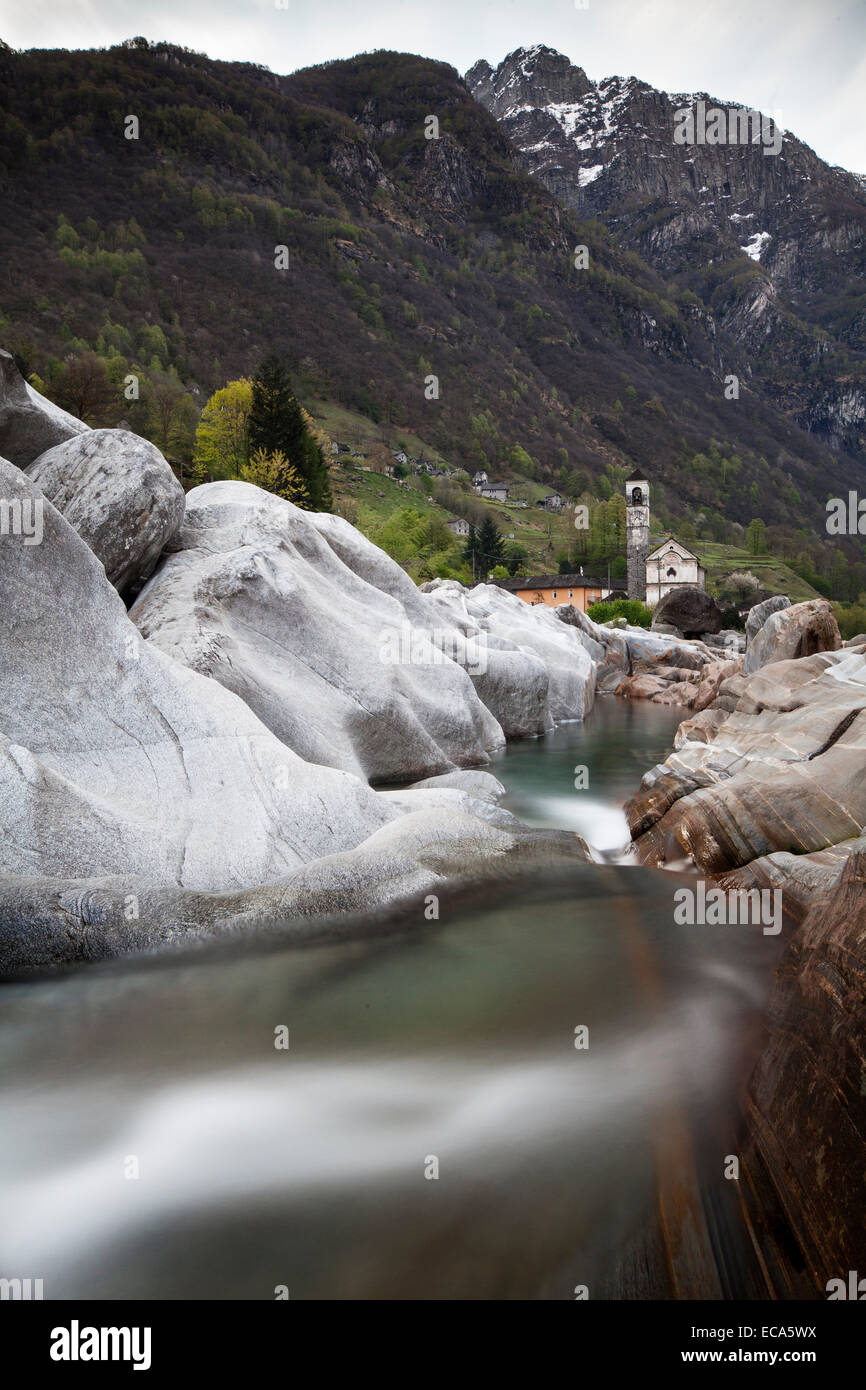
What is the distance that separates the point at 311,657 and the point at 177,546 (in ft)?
11.3

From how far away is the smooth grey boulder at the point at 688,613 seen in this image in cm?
6103

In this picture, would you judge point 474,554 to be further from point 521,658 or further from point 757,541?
point 521,658

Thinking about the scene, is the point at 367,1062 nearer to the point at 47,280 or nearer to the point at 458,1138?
the point at 458,1138

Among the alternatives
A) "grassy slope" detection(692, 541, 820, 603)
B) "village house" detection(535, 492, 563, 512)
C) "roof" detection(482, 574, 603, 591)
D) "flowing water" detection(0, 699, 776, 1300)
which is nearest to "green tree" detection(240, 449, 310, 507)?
"flowing water" detection(0, 699, 776, 1300)

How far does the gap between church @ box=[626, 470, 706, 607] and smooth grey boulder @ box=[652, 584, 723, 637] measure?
79.1 ft

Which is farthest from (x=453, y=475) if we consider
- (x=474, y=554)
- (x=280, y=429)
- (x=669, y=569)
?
(x=280, y=429)

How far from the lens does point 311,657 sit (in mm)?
14109

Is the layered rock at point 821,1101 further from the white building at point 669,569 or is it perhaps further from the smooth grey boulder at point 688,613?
the white building at point 669,569

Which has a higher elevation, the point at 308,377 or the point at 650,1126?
the point at 308,377

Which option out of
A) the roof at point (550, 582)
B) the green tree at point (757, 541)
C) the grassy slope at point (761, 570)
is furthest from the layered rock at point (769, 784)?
the green tree at point (757, 541)

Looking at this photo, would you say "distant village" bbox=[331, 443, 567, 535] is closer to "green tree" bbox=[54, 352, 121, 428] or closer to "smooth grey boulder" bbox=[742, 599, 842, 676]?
"green tree" bbox=[54, 352, 121, 428]

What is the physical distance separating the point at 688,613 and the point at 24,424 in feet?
179
